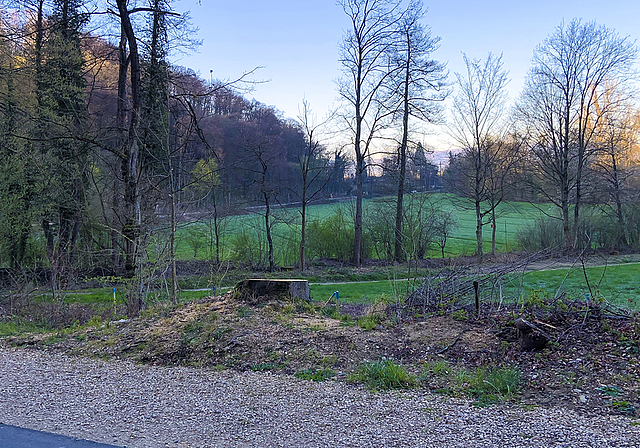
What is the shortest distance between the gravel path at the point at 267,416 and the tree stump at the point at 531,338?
1660 mm

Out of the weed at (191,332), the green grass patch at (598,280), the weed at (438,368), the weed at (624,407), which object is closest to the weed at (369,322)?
the weed at (438,368)

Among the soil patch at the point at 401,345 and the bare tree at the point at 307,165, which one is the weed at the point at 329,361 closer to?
the soil patch at the point at 401,345

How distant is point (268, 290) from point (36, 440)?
518 centimetres

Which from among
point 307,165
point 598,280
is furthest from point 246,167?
point 598,280

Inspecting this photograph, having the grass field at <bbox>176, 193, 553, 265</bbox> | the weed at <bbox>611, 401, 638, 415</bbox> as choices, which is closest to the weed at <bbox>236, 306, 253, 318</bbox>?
the weed at <bbox>611, 401, 638, 415</bbox>

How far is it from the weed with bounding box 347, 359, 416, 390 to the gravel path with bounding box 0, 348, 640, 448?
8.2 inches

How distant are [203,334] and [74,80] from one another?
53.4 feet

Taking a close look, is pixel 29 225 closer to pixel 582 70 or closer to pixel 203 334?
pixel 203 334

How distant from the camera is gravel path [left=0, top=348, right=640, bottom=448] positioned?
3678 millimetres

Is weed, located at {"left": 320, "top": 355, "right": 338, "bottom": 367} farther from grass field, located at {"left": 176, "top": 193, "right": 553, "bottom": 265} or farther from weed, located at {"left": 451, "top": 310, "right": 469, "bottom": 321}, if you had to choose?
grass field, located at {"left": 176, "top": 193, "right": 553, "bottom": 265}

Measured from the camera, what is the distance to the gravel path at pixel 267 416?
12.1 ft

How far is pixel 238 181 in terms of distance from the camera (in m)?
25.0

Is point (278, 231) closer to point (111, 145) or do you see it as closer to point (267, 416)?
point (111, 145)

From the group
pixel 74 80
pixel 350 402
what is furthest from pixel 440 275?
pixel 74 80
